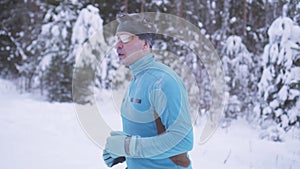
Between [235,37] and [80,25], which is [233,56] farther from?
[80,25]

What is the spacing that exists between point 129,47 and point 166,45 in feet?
34.0

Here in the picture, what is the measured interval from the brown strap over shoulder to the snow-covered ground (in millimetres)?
3119

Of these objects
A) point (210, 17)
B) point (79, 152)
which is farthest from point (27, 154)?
point (210, 17)

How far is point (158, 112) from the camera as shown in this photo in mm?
1722

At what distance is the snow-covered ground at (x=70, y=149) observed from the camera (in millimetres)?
5110

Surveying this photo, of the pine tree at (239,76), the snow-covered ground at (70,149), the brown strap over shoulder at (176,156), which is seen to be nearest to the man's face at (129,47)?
the brown strap over shoulder at (176,156)

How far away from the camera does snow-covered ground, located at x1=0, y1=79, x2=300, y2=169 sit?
511 centimetres

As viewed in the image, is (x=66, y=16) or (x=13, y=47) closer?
(x=66, y=16)

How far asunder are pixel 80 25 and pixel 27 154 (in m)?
6.98

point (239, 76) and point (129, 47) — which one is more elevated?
point (129, 47)

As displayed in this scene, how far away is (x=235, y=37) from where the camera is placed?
1170cm

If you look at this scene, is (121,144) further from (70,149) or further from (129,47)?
(70,149)

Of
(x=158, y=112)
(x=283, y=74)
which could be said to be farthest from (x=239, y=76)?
(x=158, y=112)

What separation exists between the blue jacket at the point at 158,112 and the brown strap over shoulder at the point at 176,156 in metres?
0.02
